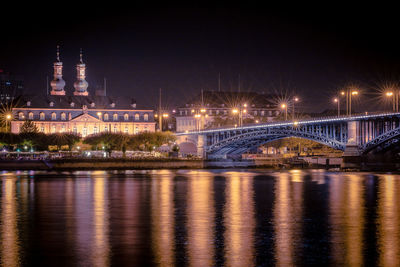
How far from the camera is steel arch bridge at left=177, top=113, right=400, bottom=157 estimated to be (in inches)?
3189

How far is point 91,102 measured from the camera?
6614 inches

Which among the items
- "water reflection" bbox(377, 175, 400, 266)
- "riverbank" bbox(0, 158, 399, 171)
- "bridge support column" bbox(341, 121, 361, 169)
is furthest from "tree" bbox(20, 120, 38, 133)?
"water reflection" bbox(377, 175, 400, 266)


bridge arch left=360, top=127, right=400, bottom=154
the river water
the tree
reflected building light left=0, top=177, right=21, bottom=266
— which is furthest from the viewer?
the tree

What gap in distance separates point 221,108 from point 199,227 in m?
152

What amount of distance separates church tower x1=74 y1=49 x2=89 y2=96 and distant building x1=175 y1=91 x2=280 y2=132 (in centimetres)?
2667

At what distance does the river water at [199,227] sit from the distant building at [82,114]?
110 metres

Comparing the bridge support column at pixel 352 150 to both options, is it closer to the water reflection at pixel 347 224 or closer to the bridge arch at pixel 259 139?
the bridge arch at pixel 259 139

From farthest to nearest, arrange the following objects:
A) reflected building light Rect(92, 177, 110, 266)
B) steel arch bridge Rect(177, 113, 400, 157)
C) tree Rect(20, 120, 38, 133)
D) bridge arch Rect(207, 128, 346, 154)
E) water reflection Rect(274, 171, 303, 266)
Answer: tree Rect(20, 120, 38, 133)
bridge arch Rect(207, 128, 346, 154)
steel arch bridge Rect(177, 113, 400, 157)
water reflection Rect(274, 171, 303, 266)
reflected building light Rect(92, 177, 110, 266)

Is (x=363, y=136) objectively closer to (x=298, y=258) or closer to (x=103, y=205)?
(x=103, y=205)

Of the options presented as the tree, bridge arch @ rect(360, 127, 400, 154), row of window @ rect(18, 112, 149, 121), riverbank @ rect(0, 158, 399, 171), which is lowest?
riverbank @ rect(0, 158, 399, 171)

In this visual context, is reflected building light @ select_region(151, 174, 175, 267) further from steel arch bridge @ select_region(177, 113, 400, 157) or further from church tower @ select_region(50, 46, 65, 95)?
church tower @ select_region(50, 46, 65, 95)

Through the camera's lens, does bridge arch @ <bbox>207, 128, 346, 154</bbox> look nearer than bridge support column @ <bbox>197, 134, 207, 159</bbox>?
Yes

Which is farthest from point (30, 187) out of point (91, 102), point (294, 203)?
point (91, 102)

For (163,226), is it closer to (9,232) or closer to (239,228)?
(239,228)
